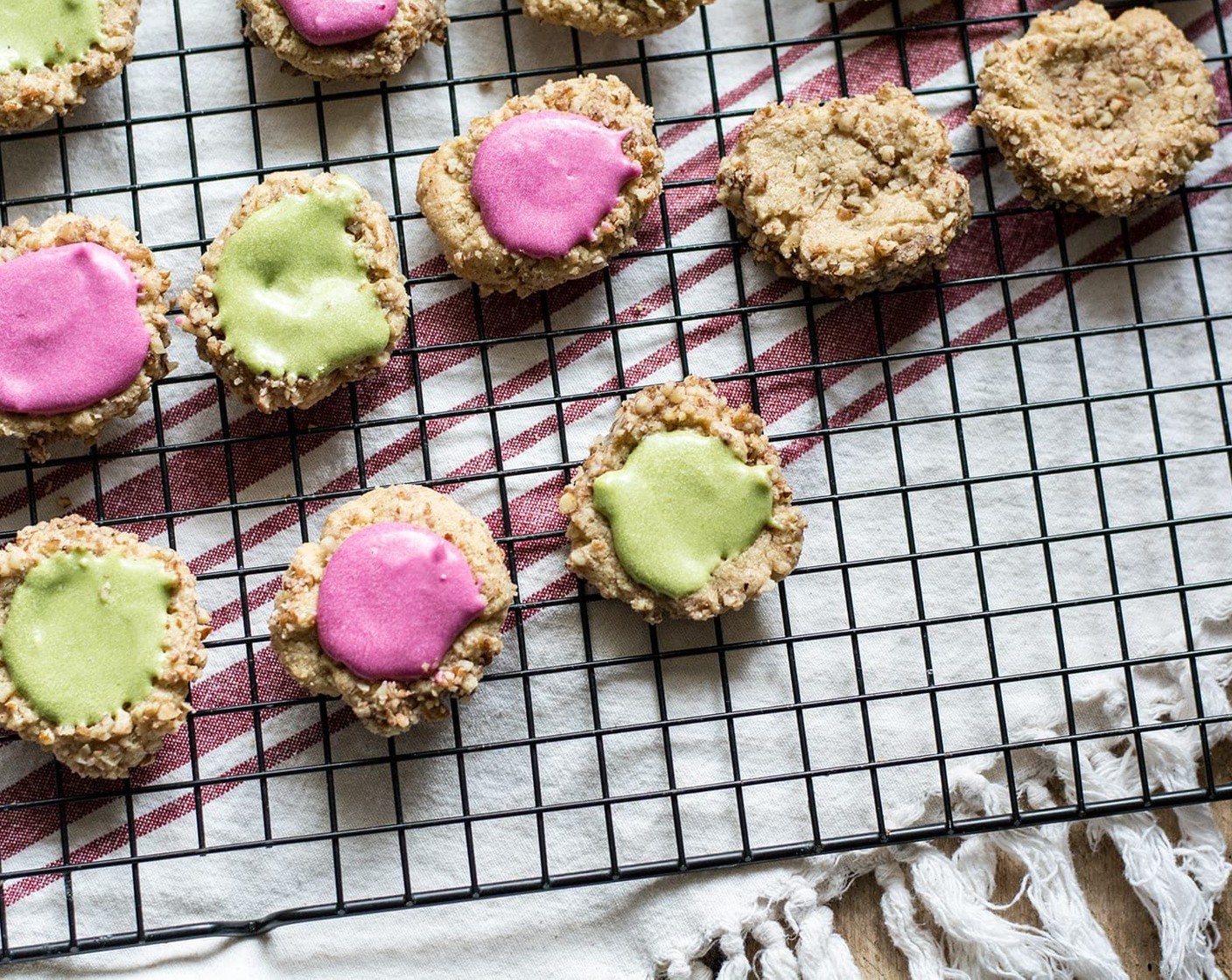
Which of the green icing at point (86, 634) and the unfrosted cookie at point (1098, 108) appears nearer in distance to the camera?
the green icing at point (86, 634)

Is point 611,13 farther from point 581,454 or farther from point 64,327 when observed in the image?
point 64,327

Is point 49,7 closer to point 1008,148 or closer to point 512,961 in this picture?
point 1008,148

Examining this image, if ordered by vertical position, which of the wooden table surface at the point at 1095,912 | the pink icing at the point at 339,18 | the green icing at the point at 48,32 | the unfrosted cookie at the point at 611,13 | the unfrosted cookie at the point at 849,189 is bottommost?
the wooden table surface at the point at 1095,912

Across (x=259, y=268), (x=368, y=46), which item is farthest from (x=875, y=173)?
(x=259, y=268)

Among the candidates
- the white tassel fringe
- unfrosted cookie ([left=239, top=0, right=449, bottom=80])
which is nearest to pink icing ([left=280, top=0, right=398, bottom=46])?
unfrosted cookie ([left=239, top=0, right=449, bottom=80])

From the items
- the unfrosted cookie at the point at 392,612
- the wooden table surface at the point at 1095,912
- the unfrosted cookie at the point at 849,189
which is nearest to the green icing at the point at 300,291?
the unfrosted cookie at the point at 392,612

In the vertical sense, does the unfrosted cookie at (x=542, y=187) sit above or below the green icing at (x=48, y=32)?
below

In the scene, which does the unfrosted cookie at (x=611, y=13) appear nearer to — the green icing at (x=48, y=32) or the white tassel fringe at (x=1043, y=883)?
the green icing at (x=48, y=32)
